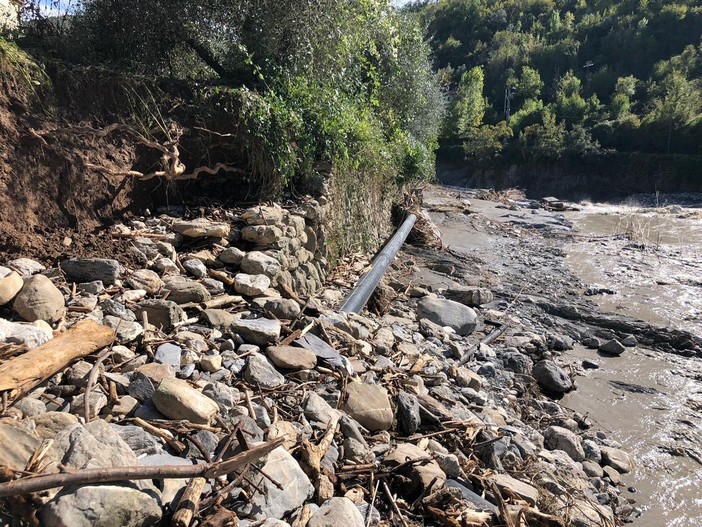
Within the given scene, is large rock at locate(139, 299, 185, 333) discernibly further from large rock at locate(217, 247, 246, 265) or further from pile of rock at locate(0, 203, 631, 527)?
large rock at locate(217, 247, 246, 265)

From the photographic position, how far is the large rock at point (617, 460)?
185 inches

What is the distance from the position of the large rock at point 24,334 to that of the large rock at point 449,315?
503 cm

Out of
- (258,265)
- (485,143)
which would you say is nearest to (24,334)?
(258,265)

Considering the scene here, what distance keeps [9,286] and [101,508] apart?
180cm

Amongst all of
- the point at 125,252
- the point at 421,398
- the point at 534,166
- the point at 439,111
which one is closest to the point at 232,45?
the point at 125,252

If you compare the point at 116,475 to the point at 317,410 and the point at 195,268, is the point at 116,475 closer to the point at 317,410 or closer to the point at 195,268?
the point at 317,410

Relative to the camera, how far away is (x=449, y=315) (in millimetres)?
7062

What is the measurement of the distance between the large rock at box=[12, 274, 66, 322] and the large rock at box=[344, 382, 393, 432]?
6.00 ft

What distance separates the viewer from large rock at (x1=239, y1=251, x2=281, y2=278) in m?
4.55

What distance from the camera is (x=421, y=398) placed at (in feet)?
12.3

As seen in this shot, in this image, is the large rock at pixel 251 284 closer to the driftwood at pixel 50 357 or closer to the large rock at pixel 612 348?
the driftwood at pixel 50 357

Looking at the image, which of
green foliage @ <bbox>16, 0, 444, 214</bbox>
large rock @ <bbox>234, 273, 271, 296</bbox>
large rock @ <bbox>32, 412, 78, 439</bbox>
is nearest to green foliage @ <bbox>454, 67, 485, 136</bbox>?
green foliage @ <bbox>16, 0, 444, 214</bbox>

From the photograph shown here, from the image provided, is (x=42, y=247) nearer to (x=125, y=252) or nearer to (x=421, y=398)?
(x=125, y=252)

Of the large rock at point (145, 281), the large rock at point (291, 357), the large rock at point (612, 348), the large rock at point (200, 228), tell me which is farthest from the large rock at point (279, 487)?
the large rock at point (612, 348)
